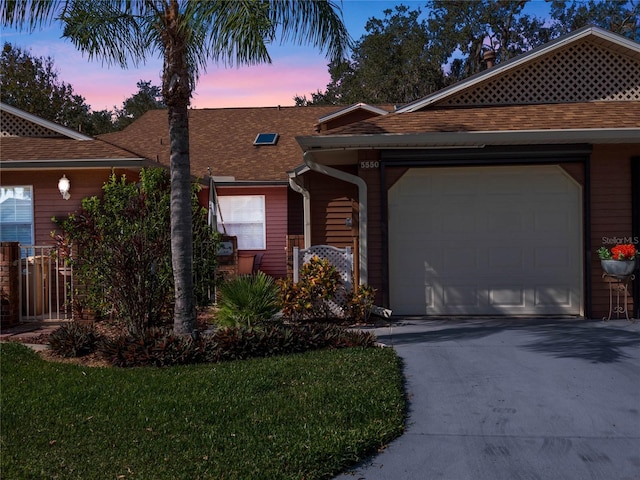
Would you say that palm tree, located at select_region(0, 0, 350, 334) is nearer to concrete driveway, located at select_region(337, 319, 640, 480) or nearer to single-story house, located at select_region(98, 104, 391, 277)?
concrete driveway, located at select_region(337, 319, 640, 480)

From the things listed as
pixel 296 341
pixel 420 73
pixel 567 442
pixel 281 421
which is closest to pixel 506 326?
pixel 296 341

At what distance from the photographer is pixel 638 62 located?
10.7 meters

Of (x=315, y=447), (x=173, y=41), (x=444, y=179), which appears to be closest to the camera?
(x=315, y=447)

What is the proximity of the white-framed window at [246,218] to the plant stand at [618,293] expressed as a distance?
9065mm

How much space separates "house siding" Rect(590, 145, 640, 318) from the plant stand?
115mm

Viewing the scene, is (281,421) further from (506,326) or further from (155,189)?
(155,189)

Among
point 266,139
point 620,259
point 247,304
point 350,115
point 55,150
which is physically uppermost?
point 350,115

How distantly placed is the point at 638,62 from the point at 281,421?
9.07 meters

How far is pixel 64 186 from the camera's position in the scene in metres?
11.6

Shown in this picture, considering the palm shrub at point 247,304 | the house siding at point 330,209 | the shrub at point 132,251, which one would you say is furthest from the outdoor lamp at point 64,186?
the palm shrub at point 247,304

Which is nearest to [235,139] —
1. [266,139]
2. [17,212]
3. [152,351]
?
[266,139]

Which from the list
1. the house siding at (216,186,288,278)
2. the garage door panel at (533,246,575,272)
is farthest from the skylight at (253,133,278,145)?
the garage door panel at (533,246,575,272)

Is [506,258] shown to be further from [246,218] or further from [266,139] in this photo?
[266,139]

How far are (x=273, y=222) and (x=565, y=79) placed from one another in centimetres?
812
